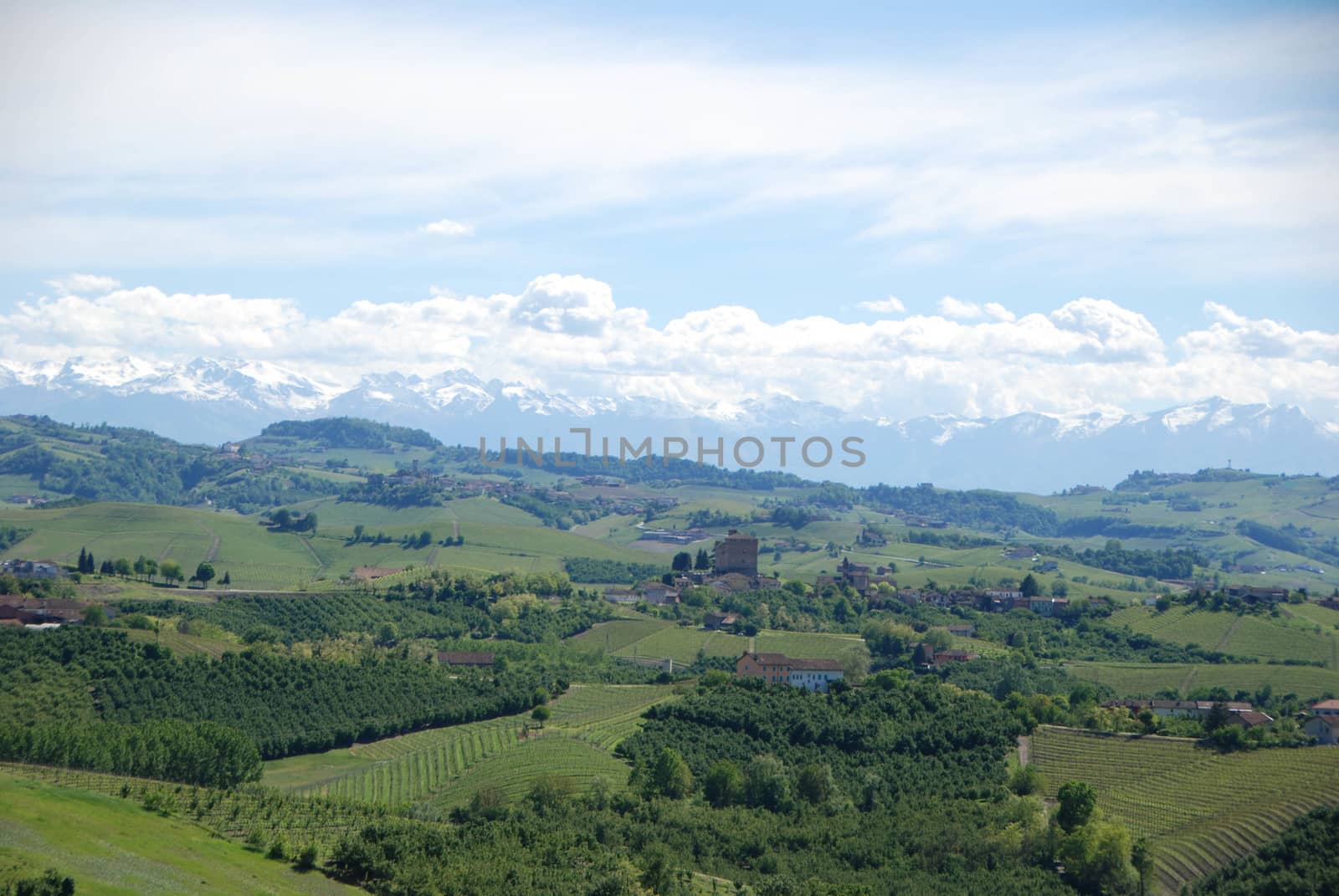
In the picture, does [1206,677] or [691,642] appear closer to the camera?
[1206,677]

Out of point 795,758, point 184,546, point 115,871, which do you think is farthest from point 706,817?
point 184,546

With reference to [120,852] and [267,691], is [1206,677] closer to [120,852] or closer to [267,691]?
[267,691]

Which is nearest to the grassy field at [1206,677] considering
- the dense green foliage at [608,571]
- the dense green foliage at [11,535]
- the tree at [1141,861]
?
the tree at [1141,861]

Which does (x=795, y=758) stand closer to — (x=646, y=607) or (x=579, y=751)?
(x=579, y=751)

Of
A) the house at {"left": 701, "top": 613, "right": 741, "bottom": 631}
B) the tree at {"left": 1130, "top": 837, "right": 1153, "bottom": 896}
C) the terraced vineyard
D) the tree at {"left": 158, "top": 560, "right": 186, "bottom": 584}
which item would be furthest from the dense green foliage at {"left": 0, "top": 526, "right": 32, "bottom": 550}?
the tree at {"left": 1130, "top": 837, "right": 1153, "bottom": 896}

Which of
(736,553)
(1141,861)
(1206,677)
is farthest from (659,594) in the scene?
(1141,861)

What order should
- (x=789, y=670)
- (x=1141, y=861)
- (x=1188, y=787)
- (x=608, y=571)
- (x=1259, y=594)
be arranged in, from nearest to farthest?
(x=1141, y=861) → (x=1188, y=787) → (x=789, y=670) → (x=1259, y=594) → (x=608, y=571)

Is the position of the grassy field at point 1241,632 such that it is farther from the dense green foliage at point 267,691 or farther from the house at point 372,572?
the house at point 372,572

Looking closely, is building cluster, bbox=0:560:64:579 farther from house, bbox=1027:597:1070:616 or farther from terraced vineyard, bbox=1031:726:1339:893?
house, bbox=1027:597:1070:616
